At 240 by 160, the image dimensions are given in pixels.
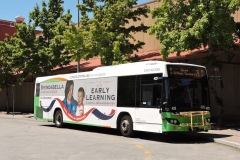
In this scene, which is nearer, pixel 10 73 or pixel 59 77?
pixel 59 77

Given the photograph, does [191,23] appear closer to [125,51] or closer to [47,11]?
[125,51]

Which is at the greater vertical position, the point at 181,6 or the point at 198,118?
the point at 181,6

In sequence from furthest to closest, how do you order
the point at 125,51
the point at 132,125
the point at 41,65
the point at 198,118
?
the point at 41,65
the point at 125,51
the point at 132,125
the point at 198,118

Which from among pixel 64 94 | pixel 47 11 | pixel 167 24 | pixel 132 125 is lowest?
pixel 132 125

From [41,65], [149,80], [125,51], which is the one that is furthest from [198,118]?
[41,65]

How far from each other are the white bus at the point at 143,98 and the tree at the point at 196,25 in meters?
A: 2.66

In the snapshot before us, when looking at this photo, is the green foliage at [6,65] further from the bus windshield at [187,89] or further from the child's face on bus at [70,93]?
→ the bus windshield at [187,89]

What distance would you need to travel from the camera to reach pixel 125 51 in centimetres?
2419

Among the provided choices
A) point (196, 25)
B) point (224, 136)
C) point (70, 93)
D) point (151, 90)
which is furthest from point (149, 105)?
point (70, 93)

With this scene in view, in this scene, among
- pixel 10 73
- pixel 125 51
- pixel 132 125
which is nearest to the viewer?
pixel 132 125

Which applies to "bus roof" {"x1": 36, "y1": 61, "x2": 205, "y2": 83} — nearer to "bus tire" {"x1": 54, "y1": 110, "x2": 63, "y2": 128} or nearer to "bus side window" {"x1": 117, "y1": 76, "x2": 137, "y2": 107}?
"bus side window" {"x1": 117, "y1": 76, "x2": 137, "y2": 107}

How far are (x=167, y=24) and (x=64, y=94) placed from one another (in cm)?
648

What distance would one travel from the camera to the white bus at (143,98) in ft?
45.3

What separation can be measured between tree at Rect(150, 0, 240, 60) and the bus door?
355 centimetres
